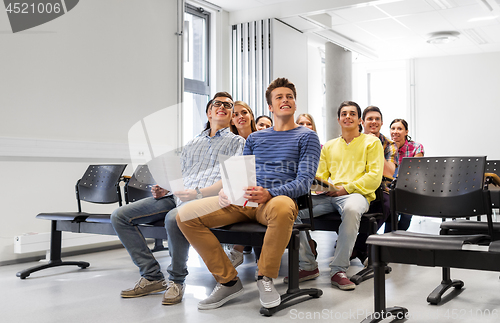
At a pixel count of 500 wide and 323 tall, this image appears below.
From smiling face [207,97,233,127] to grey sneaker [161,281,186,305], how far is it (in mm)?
1027

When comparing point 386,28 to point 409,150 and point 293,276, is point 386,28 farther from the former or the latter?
point 293,276

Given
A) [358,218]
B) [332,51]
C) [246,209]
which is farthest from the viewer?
[332,51]

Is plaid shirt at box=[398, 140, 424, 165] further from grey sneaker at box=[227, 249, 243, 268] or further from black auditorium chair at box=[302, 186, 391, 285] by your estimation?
grey sneaker at box=[227, 249, 243, 268]

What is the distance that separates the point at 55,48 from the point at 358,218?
298 centimetres

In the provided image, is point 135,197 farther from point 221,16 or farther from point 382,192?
point 221,16

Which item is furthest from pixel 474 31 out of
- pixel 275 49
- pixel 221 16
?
pixel 221 16

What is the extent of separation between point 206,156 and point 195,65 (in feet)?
10.8

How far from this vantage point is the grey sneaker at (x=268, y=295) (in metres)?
2.20

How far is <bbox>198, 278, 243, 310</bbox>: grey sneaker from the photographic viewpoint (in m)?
2.33

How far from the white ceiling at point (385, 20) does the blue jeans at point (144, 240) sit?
3809mm

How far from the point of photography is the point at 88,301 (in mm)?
2518

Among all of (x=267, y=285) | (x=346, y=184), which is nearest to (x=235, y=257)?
(x=346, y=184)

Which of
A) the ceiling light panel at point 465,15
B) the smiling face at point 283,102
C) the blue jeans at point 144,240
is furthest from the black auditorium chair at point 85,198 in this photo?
the ceiling light panel at point 465,15

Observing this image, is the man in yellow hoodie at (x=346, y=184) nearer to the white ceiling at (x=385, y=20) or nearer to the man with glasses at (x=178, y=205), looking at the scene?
the man with glasses at (x=178, y=205)
